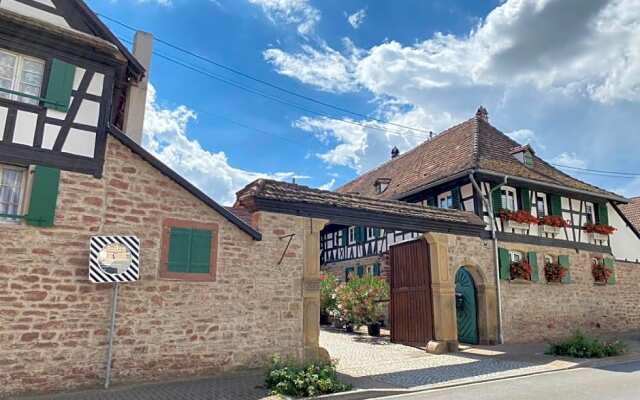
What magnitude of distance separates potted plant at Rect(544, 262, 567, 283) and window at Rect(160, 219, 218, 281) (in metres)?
11.6

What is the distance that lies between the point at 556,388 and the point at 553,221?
979cm

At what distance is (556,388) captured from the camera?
757cm

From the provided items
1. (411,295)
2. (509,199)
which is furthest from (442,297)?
(509,199)

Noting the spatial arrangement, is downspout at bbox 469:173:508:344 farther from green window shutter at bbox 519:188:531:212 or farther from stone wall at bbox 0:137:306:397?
stone wall at bbox 0:137:306:397

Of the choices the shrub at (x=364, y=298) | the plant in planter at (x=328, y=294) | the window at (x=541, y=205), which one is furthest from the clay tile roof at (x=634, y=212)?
the plant in planter at (x=328, y=294)

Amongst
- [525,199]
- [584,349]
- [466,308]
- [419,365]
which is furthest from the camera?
[525,199]

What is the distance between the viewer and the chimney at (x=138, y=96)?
11156 millimetres

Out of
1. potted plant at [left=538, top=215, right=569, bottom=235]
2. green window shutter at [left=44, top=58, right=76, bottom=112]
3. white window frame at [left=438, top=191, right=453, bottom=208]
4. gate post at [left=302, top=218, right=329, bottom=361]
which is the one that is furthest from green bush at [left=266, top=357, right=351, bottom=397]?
potted plant at [left=538, top=215, right=569, bottom=235]

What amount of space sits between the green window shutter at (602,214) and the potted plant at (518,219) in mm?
4485

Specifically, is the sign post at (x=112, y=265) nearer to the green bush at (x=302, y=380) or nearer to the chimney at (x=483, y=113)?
the green bush at (x=302, y=380)

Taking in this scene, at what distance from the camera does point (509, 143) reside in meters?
17.9

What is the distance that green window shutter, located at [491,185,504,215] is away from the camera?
48.6ft

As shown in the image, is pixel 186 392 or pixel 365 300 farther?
pixel 365 300

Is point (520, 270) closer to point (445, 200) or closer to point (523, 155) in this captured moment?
point (445, 200)
